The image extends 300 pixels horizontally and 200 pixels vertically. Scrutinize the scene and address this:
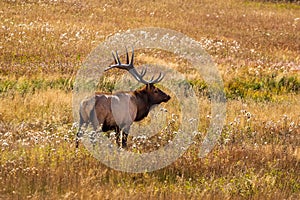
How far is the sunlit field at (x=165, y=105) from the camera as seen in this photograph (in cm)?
841

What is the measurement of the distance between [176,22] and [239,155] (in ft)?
77.3

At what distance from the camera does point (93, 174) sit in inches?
332

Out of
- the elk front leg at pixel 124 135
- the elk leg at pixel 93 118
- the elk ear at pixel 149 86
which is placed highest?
the elk ear at pixel 149 86

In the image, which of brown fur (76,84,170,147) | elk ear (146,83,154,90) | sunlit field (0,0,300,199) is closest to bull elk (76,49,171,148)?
brown fur (76,84,170,147)

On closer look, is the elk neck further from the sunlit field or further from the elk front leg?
the elk front leg

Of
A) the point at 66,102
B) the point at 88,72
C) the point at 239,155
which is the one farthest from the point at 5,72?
the point at 239,155

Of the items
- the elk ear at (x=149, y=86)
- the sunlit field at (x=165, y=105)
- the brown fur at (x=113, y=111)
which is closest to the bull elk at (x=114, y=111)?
the brown fur at (x=113, y=111)

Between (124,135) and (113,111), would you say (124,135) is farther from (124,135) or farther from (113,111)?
(113,111)

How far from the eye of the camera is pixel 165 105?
584 inches

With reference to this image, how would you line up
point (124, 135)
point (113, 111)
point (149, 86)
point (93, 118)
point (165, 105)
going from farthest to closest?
point (165, 105) → point (149, 86) → point (124, 135) → point (113, 111) → point (93, 118)

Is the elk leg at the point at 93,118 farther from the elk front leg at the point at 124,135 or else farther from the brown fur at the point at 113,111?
the elk front leg at the point at 124,135

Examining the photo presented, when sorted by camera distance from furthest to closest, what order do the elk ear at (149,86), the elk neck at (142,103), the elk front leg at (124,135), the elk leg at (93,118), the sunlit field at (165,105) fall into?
the elk ear at (149,86), the elk neck at (142,103), the elk front leg at (124,135), the elk leg at (93,118), the sunlit field at (165,105)

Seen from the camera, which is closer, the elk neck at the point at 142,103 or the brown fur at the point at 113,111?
the brown fur at the point at 113,111

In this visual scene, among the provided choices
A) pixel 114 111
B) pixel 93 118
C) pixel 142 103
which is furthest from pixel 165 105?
pixel 93 118
